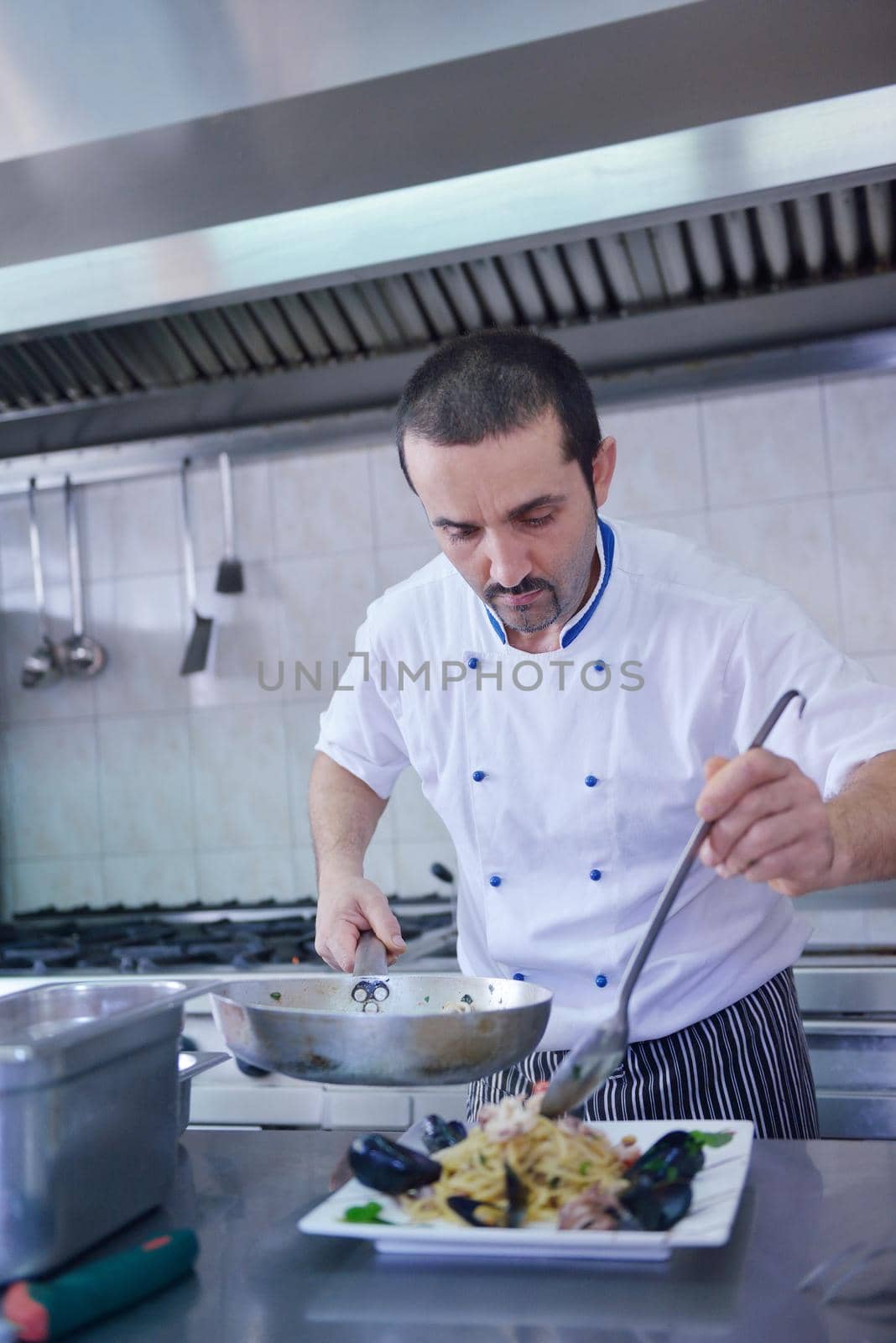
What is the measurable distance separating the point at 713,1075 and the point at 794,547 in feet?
4.84

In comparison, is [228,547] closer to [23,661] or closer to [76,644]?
[76,644]

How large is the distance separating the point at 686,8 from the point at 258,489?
1622 millimetres

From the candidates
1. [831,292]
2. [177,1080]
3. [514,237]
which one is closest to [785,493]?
[831,292]

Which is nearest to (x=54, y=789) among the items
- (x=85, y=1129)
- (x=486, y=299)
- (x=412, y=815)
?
(x=412, y=815)

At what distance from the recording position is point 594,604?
1.59 metres

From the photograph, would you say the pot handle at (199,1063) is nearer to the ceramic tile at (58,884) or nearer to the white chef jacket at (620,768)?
the white chef jacket at (620,768)

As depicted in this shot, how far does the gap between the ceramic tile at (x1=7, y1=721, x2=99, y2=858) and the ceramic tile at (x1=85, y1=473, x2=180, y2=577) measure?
0.41 metres

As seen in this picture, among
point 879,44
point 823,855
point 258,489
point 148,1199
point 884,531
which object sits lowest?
point 148,1199

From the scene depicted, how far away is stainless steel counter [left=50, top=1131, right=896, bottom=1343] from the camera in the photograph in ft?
2.63

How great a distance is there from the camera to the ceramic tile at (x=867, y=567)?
2.60 m

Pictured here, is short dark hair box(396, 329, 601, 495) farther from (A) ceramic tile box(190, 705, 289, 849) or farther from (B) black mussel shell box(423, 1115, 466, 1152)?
(A) ceramic tile box(190, 705, 289, 849)

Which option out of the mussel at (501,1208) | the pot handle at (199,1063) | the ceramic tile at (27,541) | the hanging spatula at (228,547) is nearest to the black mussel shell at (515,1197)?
the mussel at (501,1208)

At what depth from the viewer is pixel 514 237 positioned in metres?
1.98

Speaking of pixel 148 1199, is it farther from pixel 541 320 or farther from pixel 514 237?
pixel 541 320
